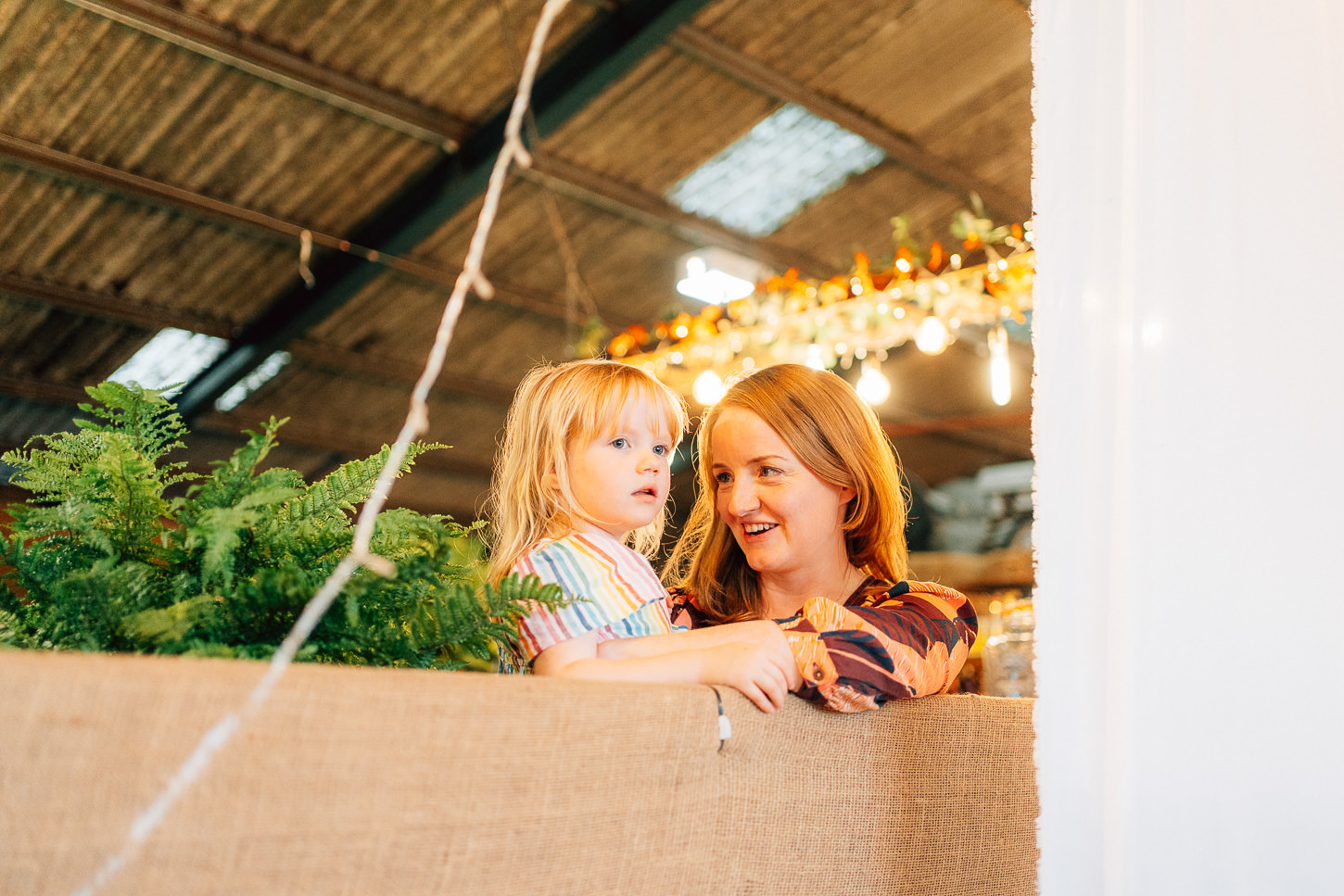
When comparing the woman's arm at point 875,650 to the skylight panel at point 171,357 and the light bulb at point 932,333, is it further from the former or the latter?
the skylight panel at point 171,357

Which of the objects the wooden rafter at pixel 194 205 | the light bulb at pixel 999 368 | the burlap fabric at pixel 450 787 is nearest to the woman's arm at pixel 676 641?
the burlap fabric at pixel 450 787

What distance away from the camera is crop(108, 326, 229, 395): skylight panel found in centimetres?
603

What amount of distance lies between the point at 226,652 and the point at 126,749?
9.6 inches

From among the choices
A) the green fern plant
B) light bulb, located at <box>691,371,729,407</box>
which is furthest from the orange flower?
the green fern plant

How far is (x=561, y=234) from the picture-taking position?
5.58 metres

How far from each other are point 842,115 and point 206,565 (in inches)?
198

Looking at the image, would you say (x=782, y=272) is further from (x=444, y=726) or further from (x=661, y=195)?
(x=444, y=726)

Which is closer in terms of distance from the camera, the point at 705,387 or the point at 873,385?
the point at 873,385

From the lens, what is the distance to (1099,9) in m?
1.00

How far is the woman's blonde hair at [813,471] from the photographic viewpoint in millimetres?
1611

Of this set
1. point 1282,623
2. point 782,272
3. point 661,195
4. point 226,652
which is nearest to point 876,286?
point 661,195

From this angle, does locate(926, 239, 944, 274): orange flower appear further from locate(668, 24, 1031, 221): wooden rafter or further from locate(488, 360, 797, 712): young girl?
locate(488, 360, 797, 712): young girl

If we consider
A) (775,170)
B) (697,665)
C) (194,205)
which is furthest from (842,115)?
(697,665)

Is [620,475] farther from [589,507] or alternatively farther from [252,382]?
[252,382]
